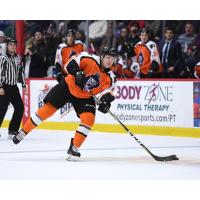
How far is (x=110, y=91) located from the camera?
5.52m

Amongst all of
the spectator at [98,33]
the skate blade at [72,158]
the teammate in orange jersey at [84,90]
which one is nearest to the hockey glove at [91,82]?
the teammate in orange jersey at [84,90]

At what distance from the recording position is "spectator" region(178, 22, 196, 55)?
8281mm

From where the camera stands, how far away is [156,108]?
772 centimetres

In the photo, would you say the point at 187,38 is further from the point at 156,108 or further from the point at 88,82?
the point at 88,82

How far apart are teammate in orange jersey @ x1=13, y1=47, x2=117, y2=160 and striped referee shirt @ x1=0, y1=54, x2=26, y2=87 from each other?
192 cm

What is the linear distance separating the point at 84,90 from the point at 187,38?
3.18 meters

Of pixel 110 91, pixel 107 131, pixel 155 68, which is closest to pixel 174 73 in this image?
pixel 155 68

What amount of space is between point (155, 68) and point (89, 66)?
2745 mm

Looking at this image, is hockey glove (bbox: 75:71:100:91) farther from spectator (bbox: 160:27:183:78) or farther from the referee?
spectator (bbox: 160:27:183:78)

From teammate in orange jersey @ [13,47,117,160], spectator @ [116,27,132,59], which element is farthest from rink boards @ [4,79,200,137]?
teammate in orange jersey @ [13,47,117,160]

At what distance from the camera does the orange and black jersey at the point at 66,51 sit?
8836 millimetres

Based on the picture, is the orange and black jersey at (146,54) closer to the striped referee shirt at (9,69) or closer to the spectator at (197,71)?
the spectator at (197,71)

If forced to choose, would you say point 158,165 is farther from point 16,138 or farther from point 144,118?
point 144,118

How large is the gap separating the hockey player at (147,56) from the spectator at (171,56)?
82 mm
